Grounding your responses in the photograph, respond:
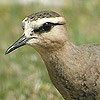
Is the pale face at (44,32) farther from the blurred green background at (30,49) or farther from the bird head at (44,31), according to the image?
the blurred green background at (30,49)

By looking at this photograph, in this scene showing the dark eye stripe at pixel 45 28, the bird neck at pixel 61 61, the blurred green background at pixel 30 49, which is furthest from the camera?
the blurred green background at pixel 30 49

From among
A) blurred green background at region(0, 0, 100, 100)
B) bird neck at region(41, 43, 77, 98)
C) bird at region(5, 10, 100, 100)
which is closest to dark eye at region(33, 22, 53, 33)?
bird at region(5, 10, 100, 100)

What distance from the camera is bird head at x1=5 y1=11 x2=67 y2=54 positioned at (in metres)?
3.32

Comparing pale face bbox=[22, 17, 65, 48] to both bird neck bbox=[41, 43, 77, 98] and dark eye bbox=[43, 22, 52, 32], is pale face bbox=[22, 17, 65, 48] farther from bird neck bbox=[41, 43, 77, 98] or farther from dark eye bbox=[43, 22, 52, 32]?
bird neck bbox=[41, 43, 77, 98]

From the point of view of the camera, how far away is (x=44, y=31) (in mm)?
3340

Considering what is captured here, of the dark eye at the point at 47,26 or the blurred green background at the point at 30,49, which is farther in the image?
the blurred green background at the point at 30,49

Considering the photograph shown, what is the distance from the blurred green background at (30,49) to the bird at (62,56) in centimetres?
125

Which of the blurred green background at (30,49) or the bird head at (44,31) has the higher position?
the bird head at (44,31)

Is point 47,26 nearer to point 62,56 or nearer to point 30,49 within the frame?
point 62,56

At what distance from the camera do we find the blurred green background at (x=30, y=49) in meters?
5.08

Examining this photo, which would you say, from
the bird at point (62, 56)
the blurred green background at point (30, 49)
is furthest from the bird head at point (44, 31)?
the blurred green background at point (30, 49)

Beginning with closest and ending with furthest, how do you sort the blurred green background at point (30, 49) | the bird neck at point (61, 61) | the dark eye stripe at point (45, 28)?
1. the dark eye stripe at point (45, 28)
2. the bird neck at point (61, 61)
3. the blurred green background at point (30, 49)

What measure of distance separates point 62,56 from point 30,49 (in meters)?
3.37

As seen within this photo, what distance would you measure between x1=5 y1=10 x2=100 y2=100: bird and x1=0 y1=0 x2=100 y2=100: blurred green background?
1.25 meters
